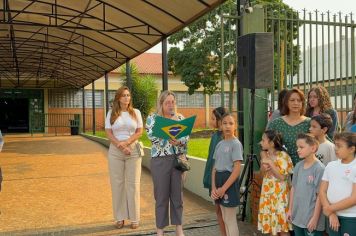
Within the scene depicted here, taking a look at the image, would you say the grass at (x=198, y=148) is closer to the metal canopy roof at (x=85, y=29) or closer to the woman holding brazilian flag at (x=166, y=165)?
the metal canopy roof at (x=85, y=29)

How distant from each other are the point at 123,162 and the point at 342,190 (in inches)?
113

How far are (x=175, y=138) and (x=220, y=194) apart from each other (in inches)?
30.9

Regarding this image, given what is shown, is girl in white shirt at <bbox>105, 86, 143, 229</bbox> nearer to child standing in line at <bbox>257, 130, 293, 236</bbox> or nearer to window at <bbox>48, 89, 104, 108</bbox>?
child standing in line at <bbox>257, 130, 293, 236</bbox>

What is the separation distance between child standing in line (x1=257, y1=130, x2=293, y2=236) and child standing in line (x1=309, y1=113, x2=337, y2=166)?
0.37 meters

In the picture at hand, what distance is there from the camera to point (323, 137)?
3.79m

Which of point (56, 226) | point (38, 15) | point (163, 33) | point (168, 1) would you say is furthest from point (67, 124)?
point (56, 226)

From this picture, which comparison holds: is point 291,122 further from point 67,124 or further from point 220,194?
point 67,124

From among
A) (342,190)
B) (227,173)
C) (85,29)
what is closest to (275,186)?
(227,173)

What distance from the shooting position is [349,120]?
4188 millimetres

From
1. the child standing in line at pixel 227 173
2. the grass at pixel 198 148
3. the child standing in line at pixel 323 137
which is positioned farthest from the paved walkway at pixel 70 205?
the child standing in line at pixel 323 137

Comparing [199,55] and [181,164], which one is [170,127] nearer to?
[181,164]

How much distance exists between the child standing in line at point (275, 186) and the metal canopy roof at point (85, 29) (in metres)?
3.64

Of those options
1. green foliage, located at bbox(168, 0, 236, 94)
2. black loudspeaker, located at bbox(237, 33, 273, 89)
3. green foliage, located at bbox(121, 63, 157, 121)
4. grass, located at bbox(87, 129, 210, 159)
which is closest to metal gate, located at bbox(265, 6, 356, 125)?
black loudspeaker, located at bbox(237, 33, 273, 89)

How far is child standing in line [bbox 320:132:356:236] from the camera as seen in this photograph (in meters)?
3.08
